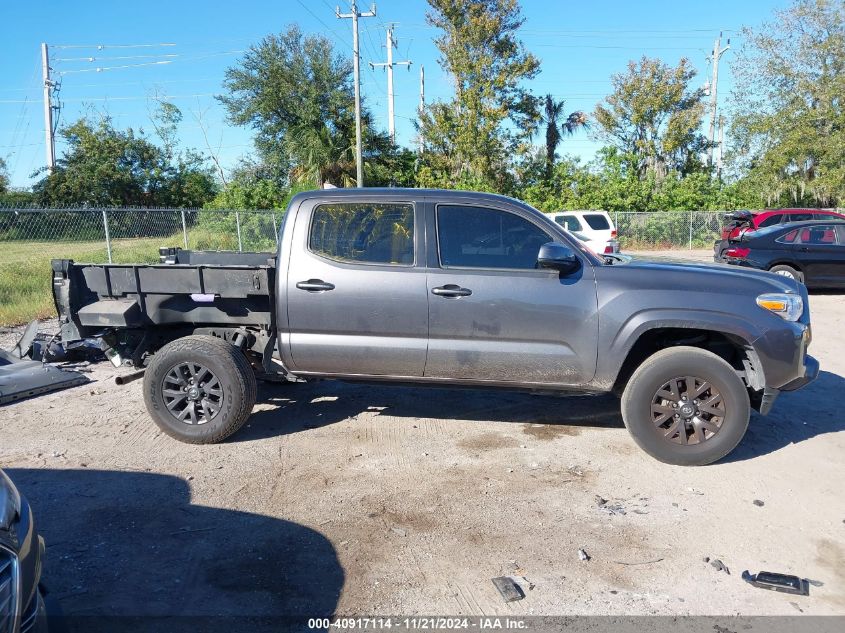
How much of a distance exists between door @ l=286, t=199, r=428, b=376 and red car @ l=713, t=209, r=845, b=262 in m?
11.2

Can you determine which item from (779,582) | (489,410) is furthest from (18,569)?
(489,410)

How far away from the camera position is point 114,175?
3188 centimetres

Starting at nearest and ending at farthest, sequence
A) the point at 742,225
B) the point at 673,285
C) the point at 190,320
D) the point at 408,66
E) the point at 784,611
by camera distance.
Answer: the point at 784,611 → the point at 673,285 → the point at 190,320 → the point at 742,225 → the point at 408,66

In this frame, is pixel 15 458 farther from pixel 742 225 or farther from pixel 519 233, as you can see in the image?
pixel 742 225

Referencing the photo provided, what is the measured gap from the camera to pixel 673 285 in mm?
4500

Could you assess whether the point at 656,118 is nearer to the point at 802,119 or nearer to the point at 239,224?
the point at 802,119

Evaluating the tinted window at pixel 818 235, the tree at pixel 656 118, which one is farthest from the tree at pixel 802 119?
the tinted window at pixel 818 235

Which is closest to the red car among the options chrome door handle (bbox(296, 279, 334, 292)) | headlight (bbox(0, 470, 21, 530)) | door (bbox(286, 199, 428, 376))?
door (bbox(286, 199, 428, 376))

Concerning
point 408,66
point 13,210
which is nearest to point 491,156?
point 408,66

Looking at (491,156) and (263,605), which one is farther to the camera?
(491,156)

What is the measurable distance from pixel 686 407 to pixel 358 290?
2577 mm

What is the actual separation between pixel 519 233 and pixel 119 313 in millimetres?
3210

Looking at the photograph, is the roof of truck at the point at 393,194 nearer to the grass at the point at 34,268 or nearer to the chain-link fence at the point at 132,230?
the grass at the point at 34,268

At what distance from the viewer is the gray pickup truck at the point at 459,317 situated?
177 inches
